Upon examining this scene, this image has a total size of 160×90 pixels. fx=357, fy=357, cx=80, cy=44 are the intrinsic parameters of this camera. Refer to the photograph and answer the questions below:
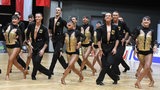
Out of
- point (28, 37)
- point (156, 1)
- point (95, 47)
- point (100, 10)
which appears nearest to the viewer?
point (28, 37)

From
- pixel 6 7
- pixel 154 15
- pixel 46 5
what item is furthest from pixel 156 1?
pixel 6 7

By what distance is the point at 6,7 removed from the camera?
26.5 m

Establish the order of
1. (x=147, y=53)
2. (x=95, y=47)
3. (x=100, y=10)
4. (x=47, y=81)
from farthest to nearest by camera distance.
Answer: (x=100, y=10), (x=95, y=47), (x=47, y=81), (x=147, y=53)

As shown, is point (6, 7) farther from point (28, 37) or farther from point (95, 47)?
point (28, 37)

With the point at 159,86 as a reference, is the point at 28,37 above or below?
above

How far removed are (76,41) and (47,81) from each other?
1.32 metres

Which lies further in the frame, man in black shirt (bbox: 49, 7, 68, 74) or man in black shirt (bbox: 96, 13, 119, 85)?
man in black shirt (bbox: 49, 7, 68, 74)

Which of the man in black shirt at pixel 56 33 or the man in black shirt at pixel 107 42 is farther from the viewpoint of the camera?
the man in black shirt at pixel 56 33

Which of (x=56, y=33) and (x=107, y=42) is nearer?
(x=107, y=42)

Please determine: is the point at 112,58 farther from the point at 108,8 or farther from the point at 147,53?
the point at 108,8

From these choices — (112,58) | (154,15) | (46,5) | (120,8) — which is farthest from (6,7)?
(112,58)

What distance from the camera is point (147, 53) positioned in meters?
8.78

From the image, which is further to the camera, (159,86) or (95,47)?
(95,47)

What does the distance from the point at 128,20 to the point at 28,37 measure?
19127mm
